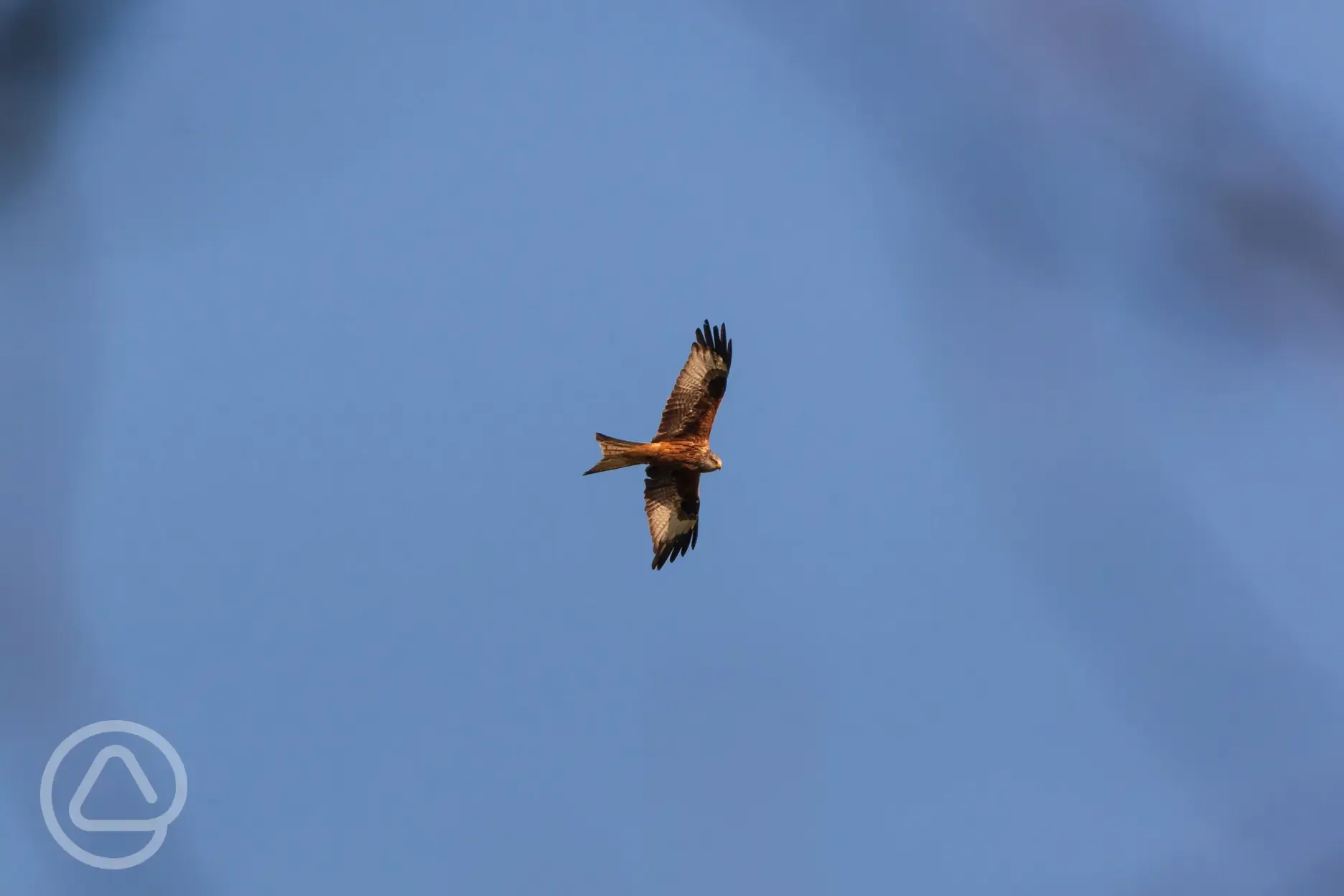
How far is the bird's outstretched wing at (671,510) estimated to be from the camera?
50.1 feet

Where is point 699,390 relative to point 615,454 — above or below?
above

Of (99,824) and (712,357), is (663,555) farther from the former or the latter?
(99,824)

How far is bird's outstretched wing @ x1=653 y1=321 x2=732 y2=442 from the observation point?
14312 mm

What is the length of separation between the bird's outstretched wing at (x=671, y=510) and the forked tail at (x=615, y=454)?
1327 mm

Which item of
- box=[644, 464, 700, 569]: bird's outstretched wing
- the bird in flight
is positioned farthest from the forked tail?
box=[644, 464, 700, 569]: bird's outstretched wing

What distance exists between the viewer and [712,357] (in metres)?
14.5

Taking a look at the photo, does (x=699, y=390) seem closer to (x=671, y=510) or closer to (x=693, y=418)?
(x=693, y=418)

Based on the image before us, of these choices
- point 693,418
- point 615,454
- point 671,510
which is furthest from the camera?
point 671,510

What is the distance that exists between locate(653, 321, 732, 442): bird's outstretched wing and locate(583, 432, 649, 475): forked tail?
699 mm

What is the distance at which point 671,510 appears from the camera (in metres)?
16.0

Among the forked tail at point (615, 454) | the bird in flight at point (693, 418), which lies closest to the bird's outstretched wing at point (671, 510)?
the bird in flight at point (693, 418)

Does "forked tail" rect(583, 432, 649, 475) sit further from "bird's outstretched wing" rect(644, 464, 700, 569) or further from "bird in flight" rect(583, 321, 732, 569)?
"bird's outstretched wing" rect(644, 464, 700, 569)

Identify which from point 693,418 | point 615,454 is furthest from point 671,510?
point 615,454

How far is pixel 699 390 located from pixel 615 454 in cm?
172
